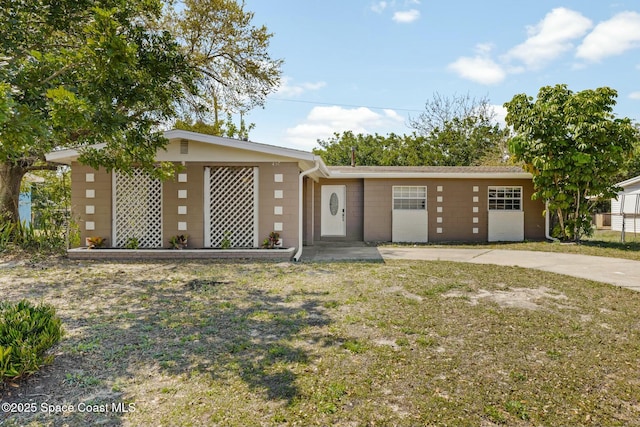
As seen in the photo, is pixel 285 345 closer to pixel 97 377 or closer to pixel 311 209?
pixel 97 377

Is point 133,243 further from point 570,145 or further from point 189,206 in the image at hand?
point 570,145

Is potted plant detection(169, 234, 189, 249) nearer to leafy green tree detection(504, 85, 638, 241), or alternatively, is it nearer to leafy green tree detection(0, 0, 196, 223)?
leafy green tree detection(0, 0, 196, 223)

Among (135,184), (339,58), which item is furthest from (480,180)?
(135,184)

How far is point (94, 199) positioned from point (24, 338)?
7.15 metres

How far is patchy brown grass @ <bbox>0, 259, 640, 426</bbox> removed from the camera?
8.79 feet

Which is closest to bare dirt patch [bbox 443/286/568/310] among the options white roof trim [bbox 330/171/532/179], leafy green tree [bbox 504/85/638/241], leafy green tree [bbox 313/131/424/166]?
leafy green tree [bbox 504/85/638/241]

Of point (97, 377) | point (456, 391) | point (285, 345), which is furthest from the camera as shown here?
point (285, 345)

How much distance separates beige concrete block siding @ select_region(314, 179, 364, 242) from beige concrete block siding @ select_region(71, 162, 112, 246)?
635cm

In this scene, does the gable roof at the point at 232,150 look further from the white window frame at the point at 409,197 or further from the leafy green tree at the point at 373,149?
the leafy green tree at the point at 373,149

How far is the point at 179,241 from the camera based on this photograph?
9500mm

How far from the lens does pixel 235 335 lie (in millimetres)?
4098

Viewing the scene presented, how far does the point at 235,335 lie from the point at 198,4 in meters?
12.4

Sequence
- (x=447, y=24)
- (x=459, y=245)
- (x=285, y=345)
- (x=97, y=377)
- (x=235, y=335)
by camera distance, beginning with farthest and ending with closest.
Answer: (x=459, y=245) → (x=447, y=24) → (x=235, y=335) → (x=285, y=345) → (x=97, y=377)

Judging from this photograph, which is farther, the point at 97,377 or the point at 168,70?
the point at 168,70
